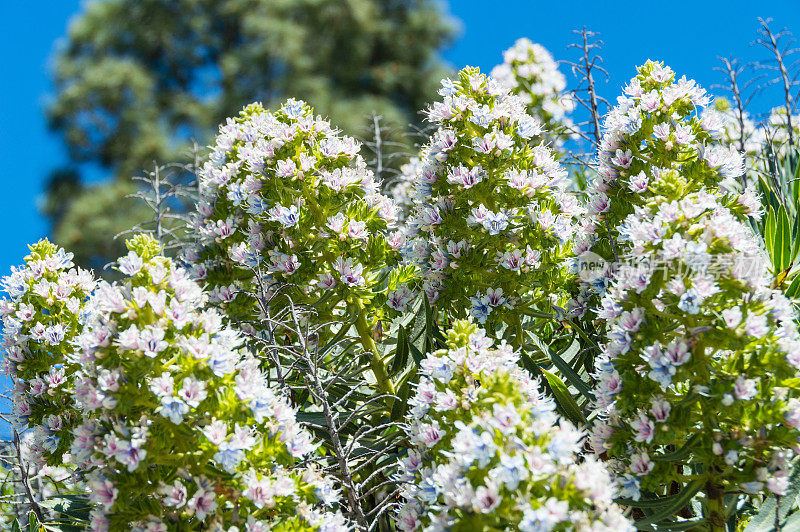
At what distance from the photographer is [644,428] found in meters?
2.28

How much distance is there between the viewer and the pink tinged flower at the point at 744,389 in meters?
2.17

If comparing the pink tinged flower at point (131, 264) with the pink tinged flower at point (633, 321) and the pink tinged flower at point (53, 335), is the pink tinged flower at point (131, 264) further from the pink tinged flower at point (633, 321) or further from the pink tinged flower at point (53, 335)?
the pink tinged flower at point (633, 321)

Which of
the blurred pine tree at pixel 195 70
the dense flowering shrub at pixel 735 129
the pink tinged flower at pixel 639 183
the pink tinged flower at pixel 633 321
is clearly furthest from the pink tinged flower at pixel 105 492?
the blurred pine tree at pixel 195 70

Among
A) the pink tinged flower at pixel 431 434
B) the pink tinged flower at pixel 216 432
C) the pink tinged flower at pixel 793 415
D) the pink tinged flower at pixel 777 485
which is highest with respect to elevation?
the pink tinged flower at pixel 216 432

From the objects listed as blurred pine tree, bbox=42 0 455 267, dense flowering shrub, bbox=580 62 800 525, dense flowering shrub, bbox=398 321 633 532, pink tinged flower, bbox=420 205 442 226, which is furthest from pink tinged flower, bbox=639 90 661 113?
blurred pine tree, bbox=42 0 455 267

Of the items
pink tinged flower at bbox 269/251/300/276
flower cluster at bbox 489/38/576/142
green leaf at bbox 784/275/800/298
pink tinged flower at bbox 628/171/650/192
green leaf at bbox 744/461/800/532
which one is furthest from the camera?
flower cluster at bbox 489/38/576/142

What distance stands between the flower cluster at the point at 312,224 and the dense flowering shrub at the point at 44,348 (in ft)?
2.21

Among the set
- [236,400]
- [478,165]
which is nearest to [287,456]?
[236,400]

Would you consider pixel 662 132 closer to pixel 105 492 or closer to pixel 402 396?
pixel 402 396

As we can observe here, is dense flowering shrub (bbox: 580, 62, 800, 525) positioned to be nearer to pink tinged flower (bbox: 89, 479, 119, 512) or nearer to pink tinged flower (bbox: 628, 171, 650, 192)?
pink tinged flower (bbox: 628, 171, 650, 192)

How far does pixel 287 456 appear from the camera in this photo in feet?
7.10

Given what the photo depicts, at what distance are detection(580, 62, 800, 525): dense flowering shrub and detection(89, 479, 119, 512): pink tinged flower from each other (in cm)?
138

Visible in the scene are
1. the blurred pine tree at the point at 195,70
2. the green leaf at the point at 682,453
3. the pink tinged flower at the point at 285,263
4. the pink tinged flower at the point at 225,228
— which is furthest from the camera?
the blurred pine tree at the point at 195,70

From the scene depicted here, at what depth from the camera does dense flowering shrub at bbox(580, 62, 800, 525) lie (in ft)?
7.24
